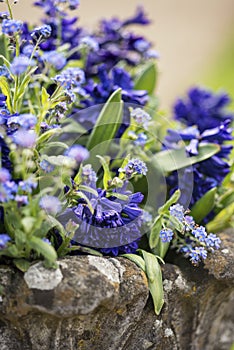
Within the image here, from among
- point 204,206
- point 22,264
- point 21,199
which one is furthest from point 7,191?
point 204,206

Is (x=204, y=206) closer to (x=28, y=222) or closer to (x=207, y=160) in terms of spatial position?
(x=207, y=160)

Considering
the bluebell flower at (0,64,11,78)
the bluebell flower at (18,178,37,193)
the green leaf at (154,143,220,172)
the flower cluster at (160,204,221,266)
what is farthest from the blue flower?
the bluebell flower at (0,64,11,78)

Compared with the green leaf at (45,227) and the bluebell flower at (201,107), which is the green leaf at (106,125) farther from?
the bluebell flower at (201,107)

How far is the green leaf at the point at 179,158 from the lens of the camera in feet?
3.98

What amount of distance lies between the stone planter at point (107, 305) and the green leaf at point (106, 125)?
11.0 inches

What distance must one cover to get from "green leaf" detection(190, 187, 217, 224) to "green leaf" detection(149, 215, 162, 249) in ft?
0.52

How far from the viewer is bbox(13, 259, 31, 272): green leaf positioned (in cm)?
90

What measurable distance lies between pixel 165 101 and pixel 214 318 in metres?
2.94

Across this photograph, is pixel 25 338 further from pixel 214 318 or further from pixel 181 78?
pixel 181 78

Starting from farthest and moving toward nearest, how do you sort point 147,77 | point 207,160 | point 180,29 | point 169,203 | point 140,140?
point 180,29 < point 147,77 < point 207,160 < point 140,140 < point 169,203

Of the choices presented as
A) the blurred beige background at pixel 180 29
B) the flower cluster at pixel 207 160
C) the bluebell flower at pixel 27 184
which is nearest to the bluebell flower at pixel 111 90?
the flower cluster at pixel 207 160

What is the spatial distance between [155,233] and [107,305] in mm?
204

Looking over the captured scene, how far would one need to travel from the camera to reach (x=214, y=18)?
→ 5457 millimetres

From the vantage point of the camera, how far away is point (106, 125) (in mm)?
1180
